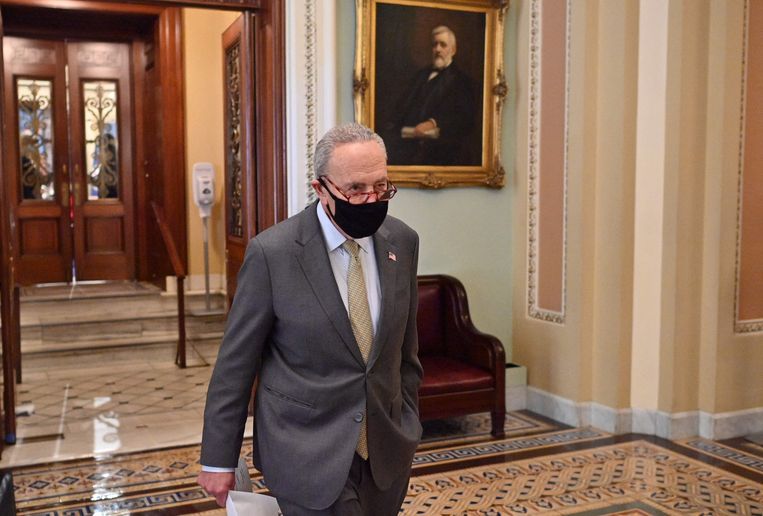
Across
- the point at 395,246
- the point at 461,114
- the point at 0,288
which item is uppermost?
the point at 461,114

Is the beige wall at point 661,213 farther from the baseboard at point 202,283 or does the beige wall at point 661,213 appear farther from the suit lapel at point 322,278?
the baseboard at point 202,283

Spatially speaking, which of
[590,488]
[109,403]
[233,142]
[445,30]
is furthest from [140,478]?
[233,142]

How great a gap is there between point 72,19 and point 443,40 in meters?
4.87

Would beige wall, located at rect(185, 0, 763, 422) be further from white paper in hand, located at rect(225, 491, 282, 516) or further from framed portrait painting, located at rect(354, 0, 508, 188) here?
white paper in hand, located at rect(225, 491, 282, 516)

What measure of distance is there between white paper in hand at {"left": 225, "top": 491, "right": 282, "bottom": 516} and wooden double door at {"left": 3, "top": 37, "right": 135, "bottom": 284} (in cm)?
757

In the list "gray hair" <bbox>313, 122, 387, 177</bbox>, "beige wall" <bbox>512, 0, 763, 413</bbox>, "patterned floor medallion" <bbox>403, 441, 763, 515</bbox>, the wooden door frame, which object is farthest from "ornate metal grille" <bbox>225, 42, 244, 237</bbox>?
"gray hair" <bbox>313, 122, 387, 177</bbox>

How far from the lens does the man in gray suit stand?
83.4 inches

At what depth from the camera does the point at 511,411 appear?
573cm

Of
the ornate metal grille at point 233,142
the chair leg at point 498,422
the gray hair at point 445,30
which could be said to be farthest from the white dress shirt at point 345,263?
the ornate metal grille at point 233,142

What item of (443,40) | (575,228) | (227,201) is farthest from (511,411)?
(227,201)

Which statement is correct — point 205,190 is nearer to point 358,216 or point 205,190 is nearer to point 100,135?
point 100,135

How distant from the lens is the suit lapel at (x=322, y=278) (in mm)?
2137

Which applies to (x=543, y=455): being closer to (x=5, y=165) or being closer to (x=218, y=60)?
(x=5, y=165)

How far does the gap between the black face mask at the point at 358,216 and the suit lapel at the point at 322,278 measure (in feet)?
0.26
